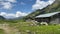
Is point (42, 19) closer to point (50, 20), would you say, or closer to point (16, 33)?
point (50, 20)

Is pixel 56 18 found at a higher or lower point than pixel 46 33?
higher

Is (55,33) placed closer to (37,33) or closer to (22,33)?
(37,33)

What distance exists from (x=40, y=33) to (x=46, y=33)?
103 centimetres

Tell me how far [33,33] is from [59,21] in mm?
30514

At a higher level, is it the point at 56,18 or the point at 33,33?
the point at 56,18

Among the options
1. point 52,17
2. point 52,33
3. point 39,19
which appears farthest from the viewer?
point 39,19

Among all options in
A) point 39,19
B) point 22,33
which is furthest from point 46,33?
point 39,19

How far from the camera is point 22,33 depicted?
3069cm

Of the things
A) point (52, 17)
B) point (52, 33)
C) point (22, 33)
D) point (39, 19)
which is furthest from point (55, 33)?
point (39, 19)

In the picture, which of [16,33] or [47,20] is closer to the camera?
[16,33]

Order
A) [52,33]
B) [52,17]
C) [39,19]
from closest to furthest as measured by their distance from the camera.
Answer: [52,33], [52,17], [39,19]

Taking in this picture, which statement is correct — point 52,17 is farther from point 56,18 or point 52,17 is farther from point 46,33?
point 46,33

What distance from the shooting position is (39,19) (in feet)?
210

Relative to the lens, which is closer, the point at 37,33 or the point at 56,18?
the point at 37,33
